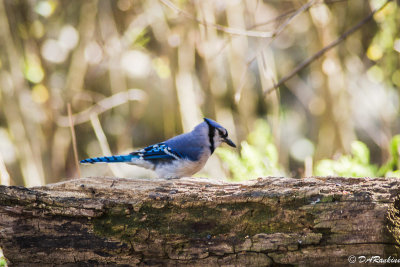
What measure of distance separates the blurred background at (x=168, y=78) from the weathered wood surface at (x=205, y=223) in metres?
2.15

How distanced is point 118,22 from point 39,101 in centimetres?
162

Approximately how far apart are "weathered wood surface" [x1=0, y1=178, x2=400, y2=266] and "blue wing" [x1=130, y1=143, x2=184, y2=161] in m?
1.16

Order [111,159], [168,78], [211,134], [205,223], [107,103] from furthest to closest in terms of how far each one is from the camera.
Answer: [107,103] → [168,78] → [211,134] → [111,159] → [205,223]

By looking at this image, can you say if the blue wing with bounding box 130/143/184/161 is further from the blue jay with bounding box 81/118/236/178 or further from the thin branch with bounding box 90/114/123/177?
the thin branch with bounding box 90/114/123/177

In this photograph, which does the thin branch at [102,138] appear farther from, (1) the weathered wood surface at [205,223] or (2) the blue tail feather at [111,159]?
(1) the weathered wood surface at [205,223]

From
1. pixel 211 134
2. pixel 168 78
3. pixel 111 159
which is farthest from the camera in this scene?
pixel 168 78

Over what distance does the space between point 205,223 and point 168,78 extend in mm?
3603

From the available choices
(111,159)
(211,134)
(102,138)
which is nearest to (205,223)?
(111,159)

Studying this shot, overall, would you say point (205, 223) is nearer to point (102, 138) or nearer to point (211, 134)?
point (211, 134)

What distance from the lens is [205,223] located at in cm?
263

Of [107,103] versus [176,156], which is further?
[107,103]

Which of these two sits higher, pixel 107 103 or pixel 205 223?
pixel 107 103

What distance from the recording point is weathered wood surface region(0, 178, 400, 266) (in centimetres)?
244

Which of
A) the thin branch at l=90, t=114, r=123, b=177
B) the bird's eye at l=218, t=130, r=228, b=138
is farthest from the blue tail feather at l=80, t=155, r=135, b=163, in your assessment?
the thin branch at l=90, t=114, r=123, b=177
